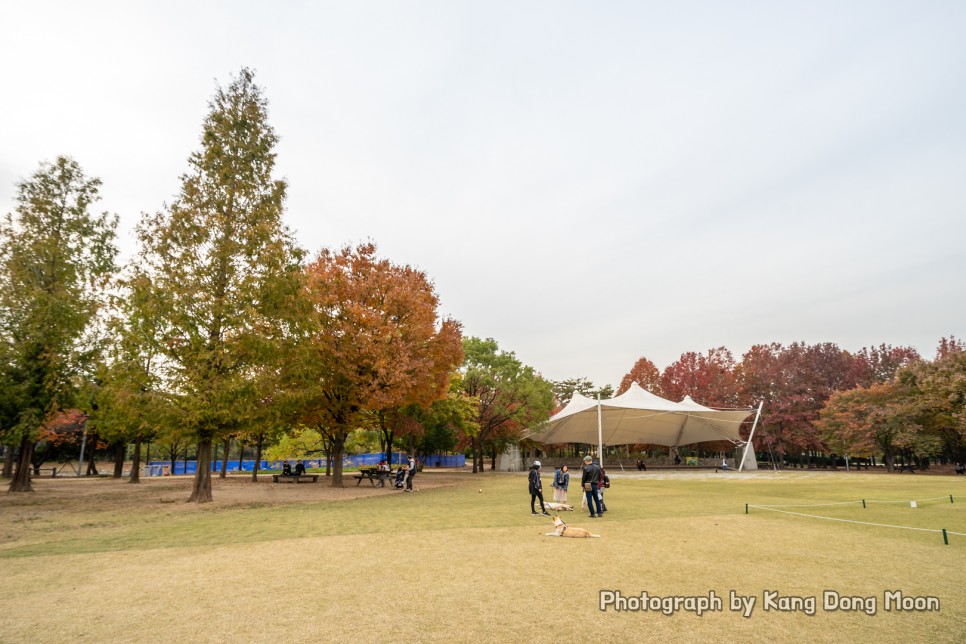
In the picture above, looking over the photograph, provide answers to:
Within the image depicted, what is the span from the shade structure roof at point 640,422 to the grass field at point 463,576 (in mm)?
21544

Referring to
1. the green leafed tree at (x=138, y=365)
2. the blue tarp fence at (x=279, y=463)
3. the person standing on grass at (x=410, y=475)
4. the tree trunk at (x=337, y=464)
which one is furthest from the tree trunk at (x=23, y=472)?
the blue tarp fence at (x=279, y=463)

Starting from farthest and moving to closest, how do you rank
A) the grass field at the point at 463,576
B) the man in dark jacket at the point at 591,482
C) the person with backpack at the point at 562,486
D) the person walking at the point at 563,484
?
the person with backpack at the point at 562,486, the person walking at the point at 563,484, the man in dark jacket at the point at 591,482, the grass field at the point at 463,576

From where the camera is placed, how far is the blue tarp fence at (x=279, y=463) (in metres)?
40.5

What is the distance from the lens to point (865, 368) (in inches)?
1889

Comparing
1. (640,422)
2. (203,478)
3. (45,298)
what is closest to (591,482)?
(203,478)

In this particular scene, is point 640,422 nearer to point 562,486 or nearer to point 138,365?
point 562,486

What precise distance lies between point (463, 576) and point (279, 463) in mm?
45165

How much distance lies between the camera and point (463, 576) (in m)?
6.54

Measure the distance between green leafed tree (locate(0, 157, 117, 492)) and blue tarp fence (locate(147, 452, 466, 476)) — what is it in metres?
17.8

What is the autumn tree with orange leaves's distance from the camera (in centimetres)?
2062

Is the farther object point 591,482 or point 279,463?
point 279,463

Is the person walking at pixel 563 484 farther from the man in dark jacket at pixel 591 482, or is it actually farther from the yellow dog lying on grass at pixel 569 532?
the yellow dog lying on grass at pixel 569 532

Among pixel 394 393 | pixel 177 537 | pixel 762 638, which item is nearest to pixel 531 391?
pixel 394 393

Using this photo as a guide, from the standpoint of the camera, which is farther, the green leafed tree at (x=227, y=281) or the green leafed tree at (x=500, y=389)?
the green leafed tree at (x=500, y=389)
